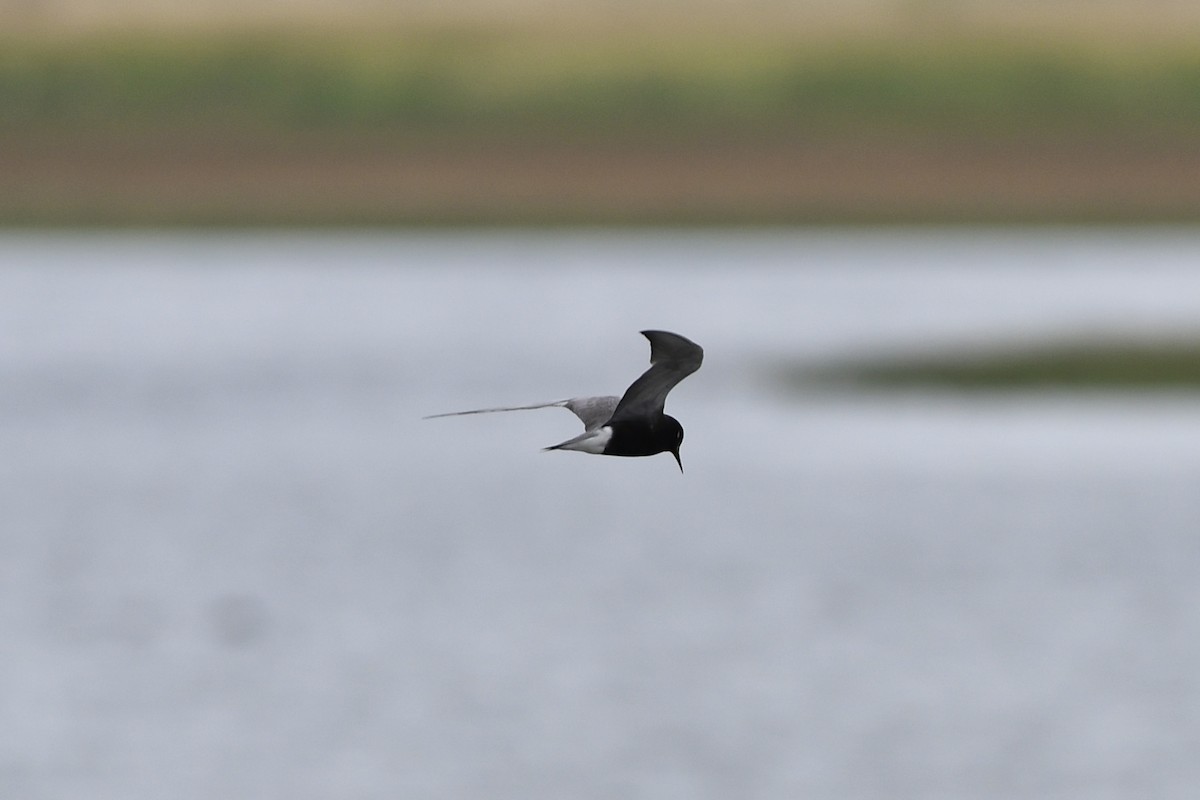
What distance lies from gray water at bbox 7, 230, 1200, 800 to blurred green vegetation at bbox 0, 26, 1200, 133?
31104 millimetres

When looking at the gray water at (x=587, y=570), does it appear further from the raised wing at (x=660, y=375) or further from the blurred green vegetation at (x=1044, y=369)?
the raised wing at (x=660, y=375)

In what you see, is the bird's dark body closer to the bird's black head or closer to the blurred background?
the bird's black head

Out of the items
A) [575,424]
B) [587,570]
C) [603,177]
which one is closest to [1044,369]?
[587,570]

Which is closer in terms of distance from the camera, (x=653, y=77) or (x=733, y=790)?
(x=733, y=790)

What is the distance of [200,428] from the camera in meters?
44.1

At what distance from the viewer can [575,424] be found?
32562 millimetres

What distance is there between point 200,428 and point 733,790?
21538 mm

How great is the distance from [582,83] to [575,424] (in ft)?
202

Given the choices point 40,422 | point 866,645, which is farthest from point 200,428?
point 866,645

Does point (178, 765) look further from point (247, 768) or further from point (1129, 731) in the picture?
point (1129, 731)

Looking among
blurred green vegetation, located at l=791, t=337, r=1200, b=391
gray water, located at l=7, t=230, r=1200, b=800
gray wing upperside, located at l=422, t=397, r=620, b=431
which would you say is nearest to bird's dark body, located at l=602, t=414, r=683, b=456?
gray wing upperside, located at l=422, t=397, r=620, b=431

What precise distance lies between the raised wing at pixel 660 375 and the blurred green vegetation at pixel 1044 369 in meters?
37.9

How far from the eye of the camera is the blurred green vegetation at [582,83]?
292 feet

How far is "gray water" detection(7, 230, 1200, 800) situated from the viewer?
26219mm
